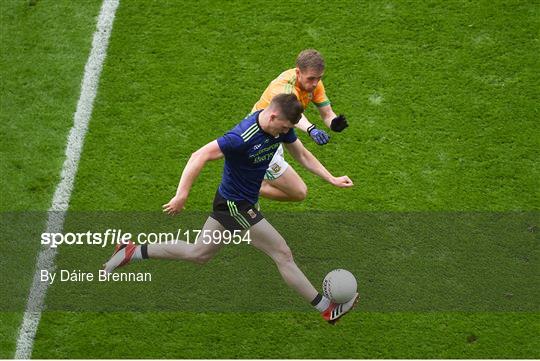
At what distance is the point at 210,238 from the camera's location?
941cm

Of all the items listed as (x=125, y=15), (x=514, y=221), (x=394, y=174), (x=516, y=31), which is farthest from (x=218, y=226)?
(x=516, y=31)

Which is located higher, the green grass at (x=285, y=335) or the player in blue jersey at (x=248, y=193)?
the player in blue jersey at (x=248, y=193)

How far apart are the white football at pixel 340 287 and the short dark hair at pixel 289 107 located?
5.59 ft

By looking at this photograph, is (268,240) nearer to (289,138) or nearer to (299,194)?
(289,138)

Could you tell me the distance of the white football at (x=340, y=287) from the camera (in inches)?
371

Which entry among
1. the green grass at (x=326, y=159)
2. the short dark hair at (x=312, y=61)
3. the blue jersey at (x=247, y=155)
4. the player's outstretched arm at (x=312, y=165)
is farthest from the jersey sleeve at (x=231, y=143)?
the green grass at (x=326, y=159)

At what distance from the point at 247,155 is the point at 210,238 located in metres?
0.99

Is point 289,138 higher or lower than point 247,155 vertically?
lower

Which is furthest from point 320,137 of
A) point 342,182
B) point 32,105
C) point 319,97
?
point 32,105

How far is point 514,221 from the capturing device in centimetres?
1055

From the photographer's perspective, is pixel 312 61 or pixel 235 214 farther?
pixel 312 61

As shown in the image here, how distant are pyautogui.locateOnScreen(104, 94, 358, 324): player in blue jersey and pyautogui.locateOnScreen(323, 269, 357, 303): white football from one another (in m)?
0.10

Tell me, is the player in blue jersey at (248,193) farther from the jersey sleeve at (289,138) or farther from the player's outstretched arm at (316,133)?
the player's outstretched arm at (316,133)

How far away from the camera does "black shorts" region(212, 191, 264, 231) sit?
9.20 m
